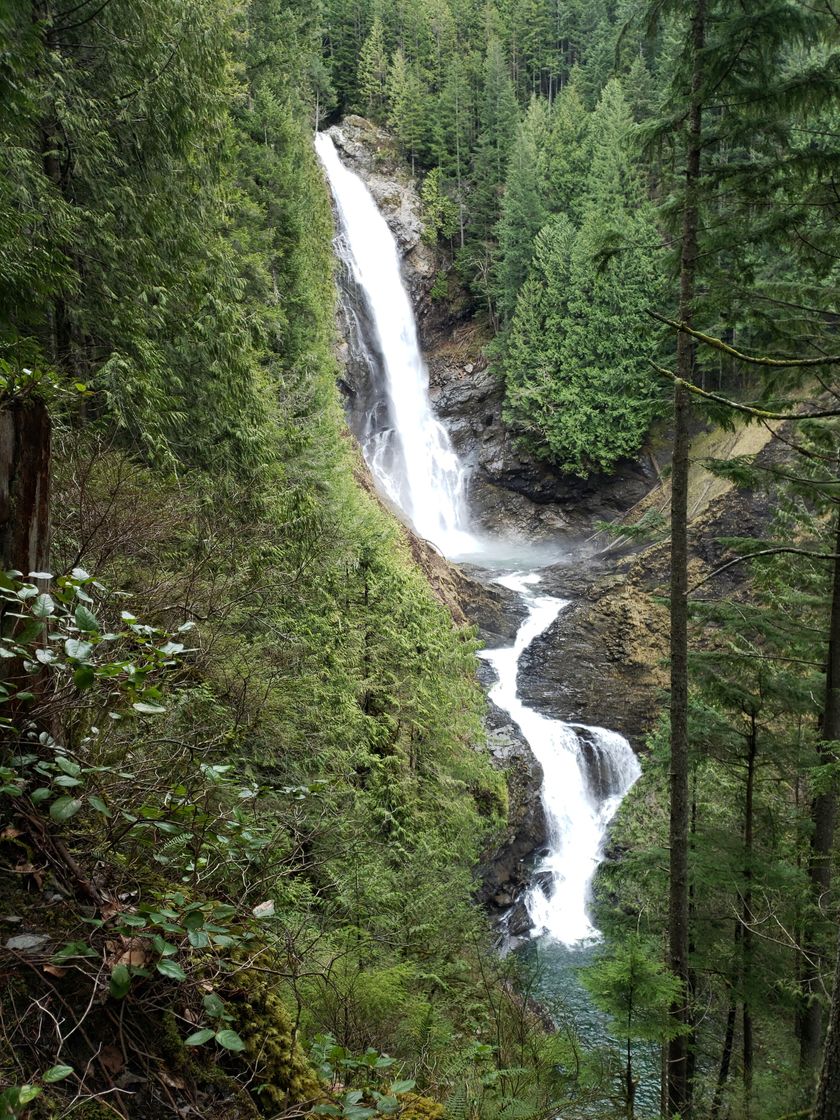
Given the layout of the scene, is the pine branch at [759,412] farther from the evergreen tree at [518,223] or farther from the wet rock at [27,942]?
the evergreen tree at [518,223]

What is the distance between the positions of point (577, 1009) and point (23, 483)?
12714 mm

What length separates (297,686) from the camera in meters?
7.18

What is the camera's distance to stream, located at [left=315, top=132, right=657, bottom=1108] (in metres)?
13.8

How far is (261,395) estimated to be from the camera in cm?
915

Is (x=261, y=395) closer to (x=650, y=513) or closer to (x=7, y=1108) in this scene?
(x=650, y=513)

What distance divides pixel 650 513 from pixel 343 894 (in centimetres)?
501

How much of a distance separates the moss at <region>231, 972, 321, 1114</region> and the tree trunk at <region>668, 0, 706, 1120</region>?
5.49 m

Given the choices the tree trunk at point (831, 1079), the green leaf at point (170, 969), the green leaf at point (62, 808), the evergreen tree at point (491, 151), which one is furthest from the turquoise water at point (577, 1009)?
the evergreen tree at point (491, 151)

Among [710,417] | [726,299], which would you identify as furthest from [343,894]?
[726,299]

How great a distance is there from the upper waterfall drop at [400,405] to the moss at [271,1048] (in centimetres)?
2619

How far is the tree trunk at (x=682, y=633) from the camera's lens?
22.1 feet

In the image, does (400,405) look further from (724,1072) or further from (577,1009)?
(724,1072)

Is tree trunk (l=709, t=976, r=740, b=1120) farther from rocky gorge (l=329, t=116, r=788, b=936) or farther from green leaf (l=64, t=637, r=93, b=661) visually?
green leaf (l=64, t=637, r=93, b=661)

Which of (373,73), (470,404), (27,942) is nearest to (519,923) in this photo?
(27,942)
